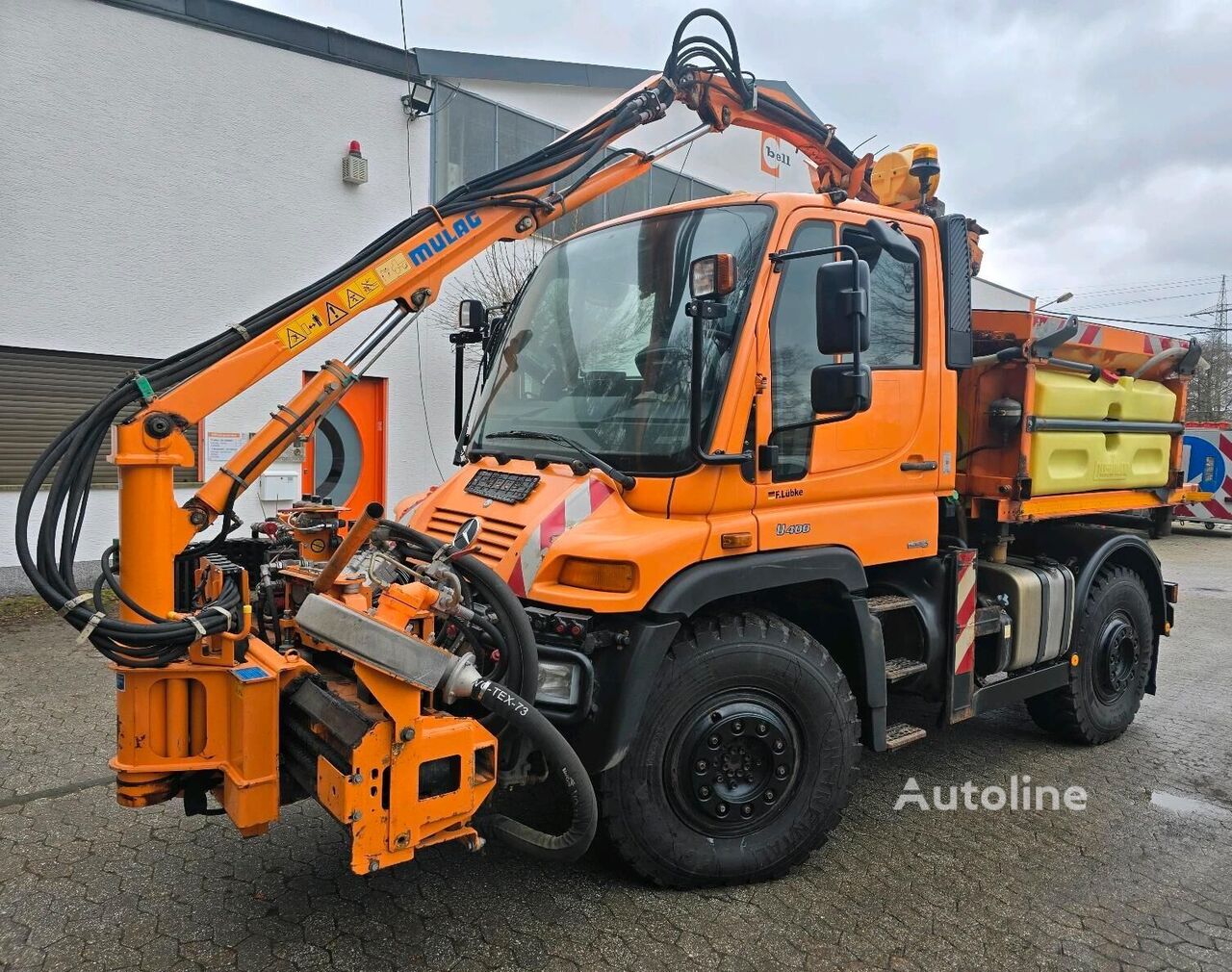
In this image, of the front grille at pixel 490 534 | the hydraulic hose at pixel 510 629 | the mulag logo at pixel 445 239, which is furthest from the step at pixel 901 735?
the mulag logo at pixel 445 239

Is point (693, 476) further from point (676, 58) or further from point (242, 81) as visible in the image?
point (242, 81)

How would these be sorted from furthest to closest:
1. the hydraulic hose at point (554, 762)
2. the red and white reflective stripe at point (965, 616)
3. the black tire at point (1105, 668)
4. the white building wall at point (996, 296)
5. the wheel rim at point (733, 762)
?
1. the white building wall at point (996, 296)
2. the black tire at point (1105, 668)
3. the red and white reflective stripe at point (965, 616)
4. the wheel rim at point (733, 762)
5. the hydraulic hose at point (554, 762)

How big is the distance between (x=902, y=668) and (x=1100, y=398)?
86.0 inches

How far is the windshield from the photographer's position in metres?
3.36

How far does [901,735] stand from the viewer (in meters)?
3.90

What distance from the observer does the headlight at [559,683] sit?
300 cm

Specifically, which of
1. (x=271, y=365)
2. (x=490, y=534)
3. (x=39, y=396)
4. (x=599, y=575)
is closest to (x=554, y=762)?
(x=599, y=575)

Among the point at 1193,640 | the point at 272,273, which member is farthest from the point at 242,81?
the point at 1193,640

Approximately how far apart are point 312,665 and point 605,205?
10313 millimetres

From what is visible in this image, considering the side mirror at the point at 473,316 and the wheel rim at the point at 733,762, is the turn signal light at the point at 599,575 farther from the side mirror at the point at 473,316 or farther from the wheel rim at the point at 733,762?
the side mirror at the point at 473,316

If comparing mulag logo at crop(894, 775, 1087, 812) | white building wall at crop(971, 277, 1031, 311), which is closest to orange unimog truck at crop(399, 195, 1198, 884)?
mulag logo at crop(894, 775, 1087, 812)

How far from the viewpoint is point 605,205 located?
12.3 metres

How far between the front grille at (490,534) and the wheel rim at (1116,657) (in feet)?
12.6

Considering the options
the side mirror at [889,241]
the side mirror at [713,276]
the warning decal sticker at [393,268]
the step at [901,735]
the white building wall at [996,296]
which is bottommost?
the step at [901,735]
